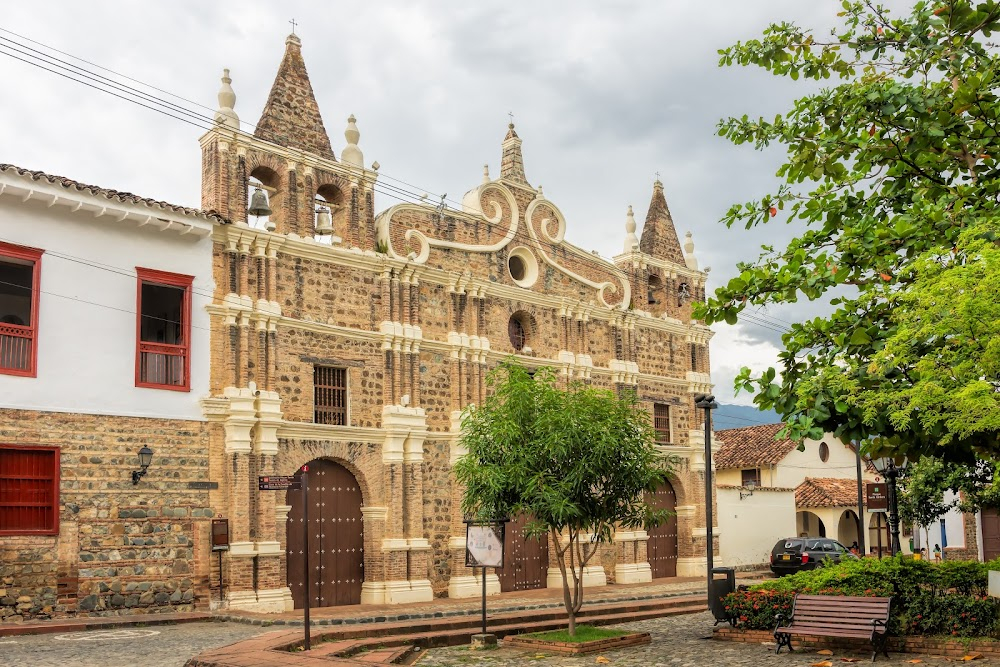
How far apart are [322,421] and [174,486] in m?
3.86

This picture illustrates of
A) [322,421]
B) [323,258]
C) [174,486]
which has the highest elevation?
[323,258]

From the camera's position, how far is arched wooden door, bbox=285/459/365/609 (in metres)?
21.9

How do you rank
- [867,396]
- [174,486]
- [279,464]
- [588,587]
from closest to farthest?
[867,396]
[174,486]
[279,464]
[588,587]

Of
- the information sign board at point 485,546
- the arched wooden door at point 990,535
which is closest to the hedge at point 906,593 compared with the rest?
the information sign board at point 485,546

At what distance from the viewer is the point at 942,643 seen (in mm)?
13773

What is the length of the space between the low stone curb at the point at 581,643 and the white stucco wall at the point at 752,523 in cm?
1803

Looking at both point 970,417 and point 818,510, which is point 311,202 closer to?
point 970,417

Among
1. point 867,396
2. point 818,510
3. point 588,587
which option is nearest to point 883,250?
point 867,396

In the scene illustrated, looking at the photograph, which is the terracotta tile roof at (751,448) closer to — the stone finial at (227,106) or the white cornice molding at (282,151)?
the white cornice molding at (282,151)

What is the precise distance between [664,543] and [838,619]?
16597 mm

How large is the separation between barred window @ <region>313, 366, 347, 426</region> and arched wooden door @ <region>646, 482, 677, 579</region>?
11.0 m

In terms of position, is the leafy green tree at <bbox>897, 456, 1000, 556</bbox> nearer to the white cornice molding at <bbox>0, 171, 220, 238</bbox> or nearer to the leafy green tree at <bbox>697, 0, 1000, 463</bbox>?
the leafy green tree at <bbox>697, 0, 1000, 463</bbox>

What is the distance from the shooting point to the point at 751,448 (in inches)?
1676

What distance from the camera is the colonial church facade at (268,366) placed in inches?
725
